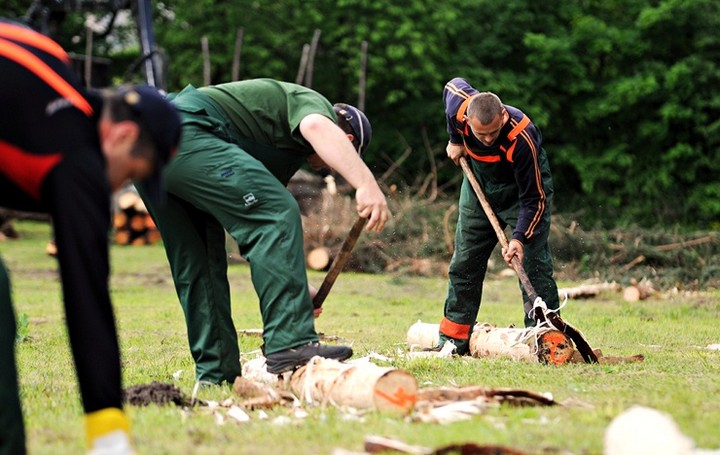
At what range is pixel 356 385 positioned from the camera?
15.9ft

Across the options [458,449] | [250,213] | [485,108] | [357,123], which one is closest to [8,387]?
[458,449]

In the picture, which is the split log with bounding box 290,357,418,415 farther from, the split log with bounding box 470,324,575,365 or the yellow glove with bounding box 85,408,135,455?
the split log with bounding box 470,324,575,365

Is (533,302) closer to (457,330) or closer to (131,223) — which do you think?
(457,330)

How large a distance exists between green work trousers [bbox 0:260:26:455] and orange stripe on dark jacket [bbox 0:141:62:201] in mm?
398

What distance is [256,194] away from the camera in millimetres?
5188

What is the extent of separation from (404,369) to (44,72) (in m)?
3.33

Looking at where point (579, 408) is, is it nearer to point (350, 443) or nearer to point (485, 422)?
point (485, 422)

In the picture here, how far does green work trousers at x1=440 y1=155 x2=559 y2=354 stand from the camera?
311 inches

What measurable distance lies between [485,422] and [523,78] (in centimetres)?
2452

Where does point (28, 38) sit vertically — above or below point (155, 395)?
above

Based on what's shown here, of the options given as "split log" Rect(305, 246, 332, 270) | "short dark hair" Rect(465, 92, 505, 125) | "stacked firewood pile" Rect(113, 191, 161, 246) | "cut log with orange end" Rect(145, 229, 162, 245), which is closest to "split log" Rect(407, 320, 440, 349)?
"short dark hair" Rect(465, 92, 505, 125)

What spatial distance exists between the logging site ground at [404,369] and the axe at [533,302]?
24 centimetres

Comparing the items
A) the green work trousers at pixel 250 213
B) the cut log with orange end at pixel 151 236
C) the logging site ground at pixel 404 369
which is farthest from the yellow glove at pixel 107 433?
the cut log with orange end at pixel 151 236

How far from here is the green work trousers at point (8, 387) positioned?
3395 mm
